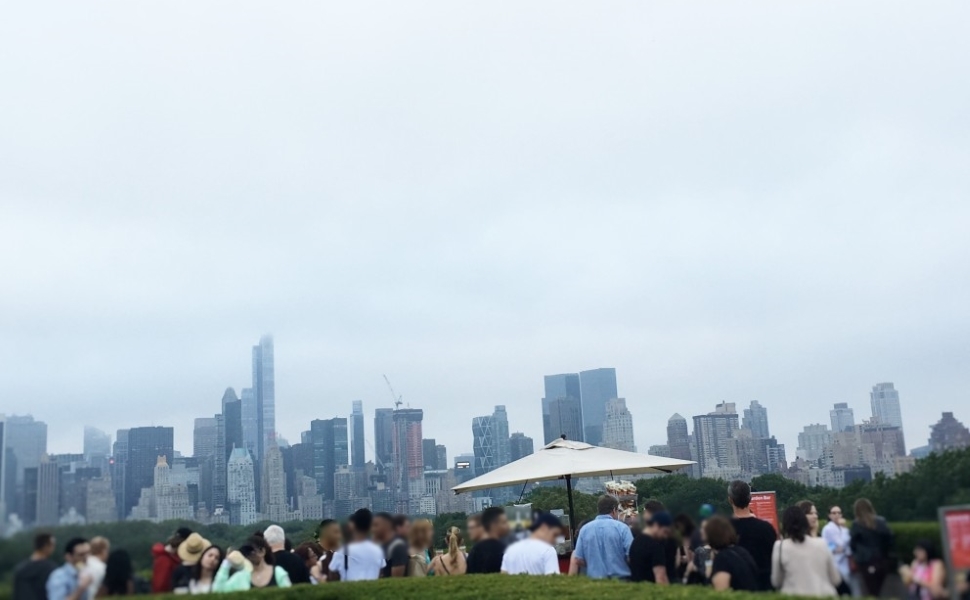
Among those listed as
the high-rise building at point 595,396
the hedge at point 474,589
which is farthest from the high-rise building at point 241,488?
the high-rise building at point 595,396

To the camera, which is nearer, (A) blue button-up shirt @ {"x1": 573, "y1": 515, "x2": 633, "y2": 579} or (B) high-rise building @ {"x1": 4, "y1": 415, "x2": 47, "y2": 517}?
(B) high-rise building @ {"x1": 4, "y1": 415, "x2": 47, "y2": 517}

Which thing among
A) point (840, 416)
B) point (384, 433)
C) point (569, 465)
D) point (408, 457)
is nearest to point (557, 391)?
point (384, 433)

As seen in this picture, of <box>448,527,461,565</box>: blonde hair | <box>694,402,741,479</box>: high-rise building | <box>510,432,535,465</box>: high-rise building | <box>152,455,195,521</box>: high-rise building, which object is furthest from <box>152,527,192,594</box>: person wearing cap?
<box>510,432,535,465</box>: high-rise building

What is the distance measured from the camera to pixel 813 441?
20188mm

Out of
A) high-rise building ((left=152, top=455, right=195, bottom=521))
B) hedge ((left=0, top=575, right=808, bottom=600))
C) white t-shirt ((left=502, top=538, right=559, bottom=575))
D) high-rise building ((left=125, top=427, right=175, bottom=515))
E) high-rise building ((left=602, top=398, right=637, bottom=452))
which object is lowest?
hedge ((left=0, top=575, right=808, bottom=600))

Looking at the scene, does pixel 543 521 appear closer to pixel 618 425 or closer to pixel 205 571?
pixel 205 571

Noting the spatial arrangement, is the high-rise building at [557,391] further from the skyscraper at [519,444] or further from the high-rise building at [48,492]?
the high-rise building at [48,492]

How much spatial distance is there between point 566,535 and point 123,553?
9.05m

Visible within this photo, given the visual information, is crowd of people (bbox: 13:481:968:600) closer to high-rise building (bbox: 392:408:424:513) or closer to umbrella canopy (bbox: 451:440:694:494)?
umbrella canopy (bbox: 451:440:694:494)

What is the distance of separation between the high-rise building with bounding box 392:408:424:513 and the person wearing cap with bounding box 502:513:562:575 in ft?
15.7

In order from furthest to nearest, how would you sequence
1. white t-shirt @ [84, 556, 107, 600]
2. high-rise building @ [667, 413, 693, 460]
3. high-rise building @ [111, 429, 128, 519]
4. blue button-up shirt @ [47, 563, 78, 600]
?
high-rise building @ [667, 413, 693, 460] → high-rise building @ [111, 429, 128, 519] → white t-shirt @ [84, 556, 107, 600] → blue button-up shirt @ [47, 563, 78, 600]

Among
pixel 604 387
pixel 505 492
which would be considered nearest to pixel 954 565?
pixel 505 492

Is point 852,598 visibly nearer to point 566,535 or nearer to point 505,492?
point 566,535

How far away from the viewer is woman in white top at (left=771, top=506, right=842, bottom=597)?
24.3ft
